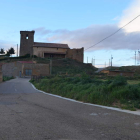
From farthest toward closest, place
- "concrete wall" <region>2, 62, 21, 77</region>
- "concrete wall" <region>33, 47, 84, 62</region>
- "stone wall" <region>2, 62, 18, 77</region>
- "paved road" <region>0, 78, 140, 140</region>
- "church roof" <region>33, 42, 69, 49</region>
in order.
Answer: "church roof" <region>33, 42, 69, 49</region>, "concrete wall" <region>33, 47, 84, 62</region>, "stone wall" <region>2, 62, 18, 77</region>, "concrete wall" <region>2, 62, 21, 77</region>, "paved road" <region>0, 78, 140, 140</region>

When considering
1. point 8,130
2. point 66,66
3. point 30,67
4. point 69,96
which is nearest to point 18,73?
point 30,67

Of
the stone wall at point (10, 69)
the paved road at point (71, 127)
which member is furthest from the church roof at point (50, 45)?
the paved road at point (71, 127)

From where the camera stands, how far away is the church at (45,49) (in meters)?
89.9

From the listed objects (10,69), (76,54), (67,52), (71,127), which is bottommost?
(71,127)

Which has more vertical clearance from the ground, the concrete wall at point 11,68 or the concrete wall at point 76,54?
the concrete wall at point 76,54

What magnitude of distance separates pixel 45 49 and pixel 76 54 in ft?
42.7

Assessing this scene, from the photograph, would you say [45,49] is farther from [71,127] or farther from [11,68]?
[71,127]

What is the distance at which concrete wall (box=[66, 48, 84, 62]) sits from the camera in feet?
297

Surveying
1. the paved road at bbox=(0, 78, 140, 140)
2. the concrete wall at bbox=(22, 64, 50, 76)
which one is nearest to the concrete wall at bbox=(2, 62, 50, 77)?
the concrete wall at bbox=(22, 64, 50, 76)

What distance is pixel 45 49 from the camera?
90.1 meters

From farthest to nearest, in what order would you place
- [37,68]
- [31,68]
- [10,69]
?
[10,69], [37,68], [31,68]

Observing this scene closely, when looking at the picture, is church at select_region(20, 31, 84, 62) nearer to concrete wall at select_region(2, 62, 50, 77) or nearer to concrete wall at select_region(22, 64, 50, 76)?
concrete wall at select_region(2, 62, 50, 77)

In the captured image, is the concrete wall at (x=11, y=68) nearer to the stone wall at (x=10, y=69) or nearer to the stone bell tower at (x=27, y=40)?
the stone wall at (x=10, y=69)

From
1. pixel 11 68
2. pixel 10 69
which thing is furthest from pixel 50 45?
pixel 11 68
